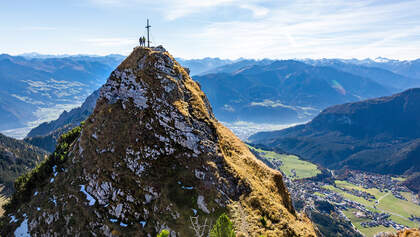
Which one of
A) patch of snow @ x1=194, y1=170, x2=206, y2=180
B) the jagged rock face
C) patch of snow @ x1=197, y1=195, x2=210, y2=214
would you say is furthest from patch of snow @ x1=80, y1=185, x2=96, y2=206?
patch of snow @ x1=197, y1=195, x2=210, y2=214

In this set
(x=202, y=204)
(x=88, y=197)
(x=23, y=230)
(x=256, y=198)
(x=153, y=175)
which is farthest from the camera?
(x=23, y=230)

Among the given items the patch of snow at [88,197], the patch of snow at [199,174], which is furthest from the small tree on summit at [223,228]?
the patch of snow at [88,197]

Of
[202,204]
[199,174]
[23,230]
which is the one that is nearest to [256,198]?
[202,204]

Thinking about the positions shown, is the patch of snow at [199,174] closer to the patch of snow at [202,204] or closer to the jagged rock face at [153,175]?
the jagged rock face at [153,175]

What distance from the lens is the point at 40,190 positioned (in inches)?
2571

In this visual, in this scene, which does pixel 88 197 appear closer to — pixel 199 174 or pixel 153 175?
pixel 153 175

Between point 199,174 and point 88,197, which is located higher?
point 199,174

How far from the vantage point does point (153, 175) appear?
51031mm

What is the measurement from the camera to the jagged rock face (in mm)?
47062

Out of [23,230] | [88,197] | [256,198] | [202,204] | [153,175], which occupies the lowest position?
[23,230]

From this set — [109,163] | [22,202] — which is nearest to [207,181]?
[109,163]

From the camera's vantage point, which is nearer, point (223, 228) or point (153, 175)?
point (223, 228)

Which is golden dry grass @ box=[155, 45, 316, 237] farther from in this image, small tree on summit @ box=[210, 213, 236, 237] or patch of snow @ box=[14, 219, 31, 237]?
patch of snow @ box=[14, 219, 31, 237]

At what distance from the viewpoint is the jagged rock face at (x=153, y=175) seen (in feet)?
154
